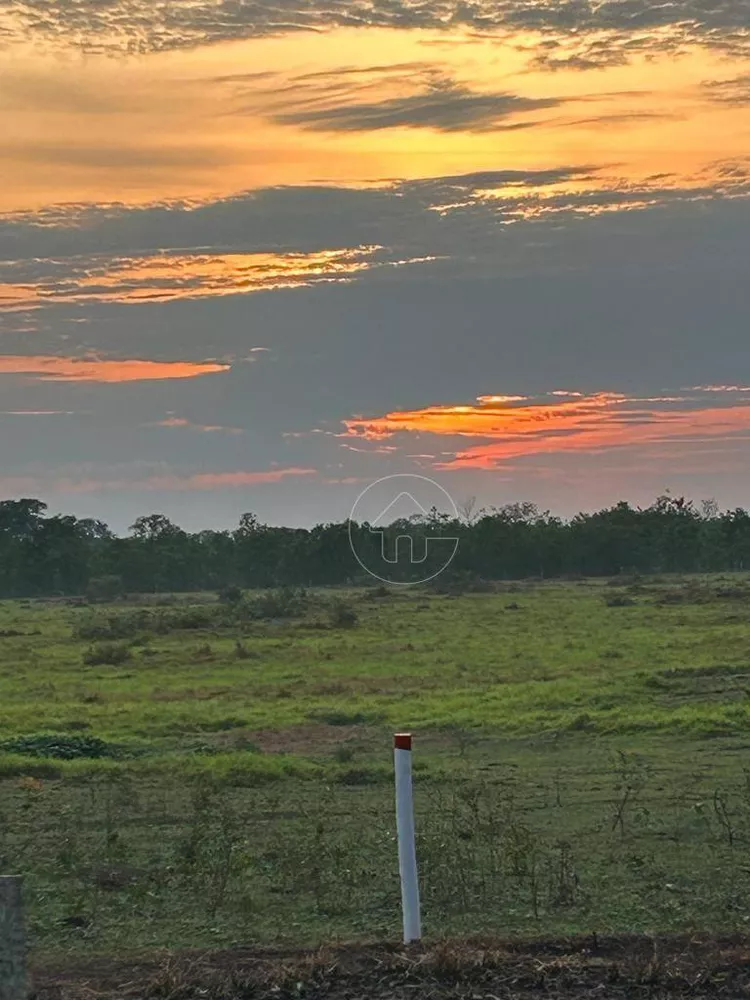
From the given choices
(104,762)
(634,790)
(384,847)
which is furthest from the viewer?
(104,762)

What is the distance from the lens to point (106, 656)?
29.1 metres

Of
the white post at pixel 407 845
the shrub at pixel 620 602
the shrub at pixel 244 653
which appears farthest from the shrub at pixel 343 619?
the white post at pixel 407 845

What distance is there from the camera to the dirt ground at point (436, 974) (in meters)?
4.93

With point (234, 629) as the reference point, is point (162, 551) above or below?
above

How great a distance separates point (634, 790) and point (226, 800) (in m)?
3.39

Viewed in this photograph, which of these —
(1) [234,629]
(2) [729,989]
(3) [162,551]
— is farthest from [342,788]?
(3) [162,551]

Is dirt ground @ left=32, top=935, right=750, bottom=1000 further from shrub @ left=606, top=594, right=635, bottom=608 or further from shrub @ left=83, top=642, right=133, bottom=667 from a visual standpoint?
shrub @ left=606, top=594, right=635, bottom=608

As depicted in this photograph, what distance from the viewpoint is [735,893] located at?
6.70m

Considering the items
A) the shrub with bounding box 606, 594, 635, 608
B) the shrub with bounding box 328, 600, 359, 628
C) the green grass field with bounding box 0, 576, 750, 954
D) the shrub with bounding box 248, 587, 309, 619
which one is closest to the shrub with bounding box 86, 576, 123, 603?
the shrub with bounding box 248, 587, 309, 619

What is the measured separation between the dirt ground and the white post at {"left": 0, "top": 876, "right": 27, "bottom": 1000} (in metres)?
1.30

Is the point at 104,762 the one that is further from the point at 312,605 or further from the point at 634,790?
the point at 312,605

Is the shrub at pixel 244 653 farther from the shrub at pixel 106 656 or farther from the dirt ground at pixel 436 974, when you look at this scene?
the dirt ground at pixel 436 974

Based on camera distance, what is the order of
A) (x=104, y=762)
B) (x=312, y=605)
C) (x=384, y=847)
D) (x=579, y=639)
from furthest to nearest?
(x=312, y=605), (x=579, y=639), (x=104, y=762), (x=384, y=847)

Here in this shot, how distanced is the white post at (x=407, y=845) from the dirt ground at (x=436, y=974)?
0.12 meters
